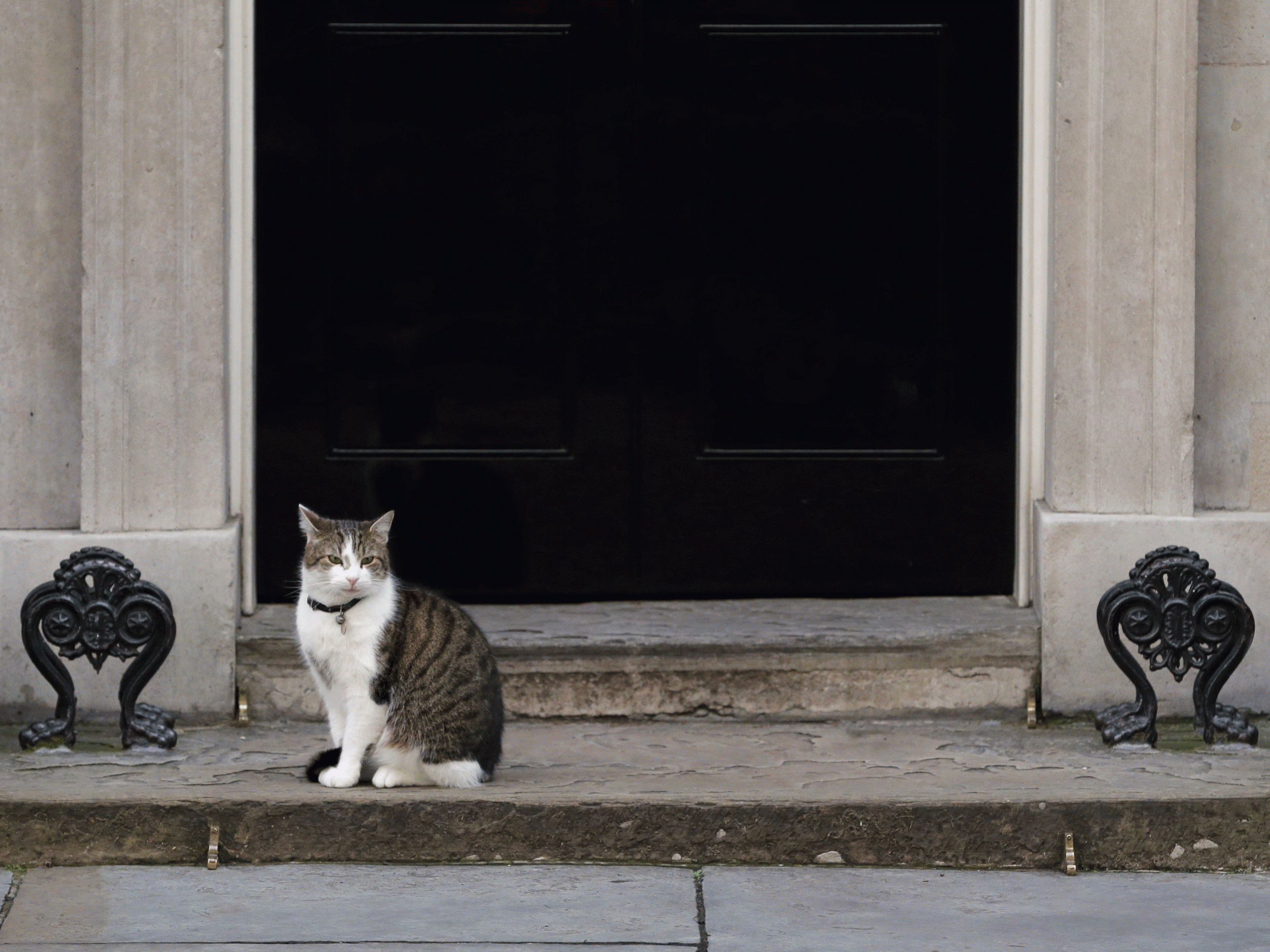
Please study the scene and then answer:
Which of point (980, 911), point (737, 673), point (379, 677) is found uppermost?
point (379, 677)

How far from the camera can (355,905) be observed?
4695mm

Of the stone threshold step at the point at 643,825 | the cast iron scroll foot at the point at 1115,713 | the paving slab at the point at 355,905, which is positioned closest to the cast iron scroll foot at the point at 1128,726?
the cast iron scroll foot at the point at 1115,713

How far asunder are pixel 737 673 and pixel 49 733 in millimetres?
2209

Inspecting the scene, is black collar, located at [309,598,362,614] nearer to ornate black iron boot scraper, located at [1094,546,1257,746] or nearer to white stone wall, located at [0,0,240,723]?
white stone wall, located at [0,0,240,723]

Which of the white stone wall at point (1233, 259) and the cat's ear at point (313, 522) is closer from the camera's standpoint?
the cat's ear at point (313, 522)

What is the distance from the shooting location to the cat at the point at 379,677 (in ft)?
16.9

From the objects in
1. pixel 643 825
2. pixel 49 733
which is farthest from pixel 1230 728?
pixel 49 733

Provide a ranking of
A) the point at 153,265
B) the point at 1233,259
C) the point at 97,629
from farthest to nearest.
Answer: the point at 1233,259
the point at 153,265
the point at 97,629

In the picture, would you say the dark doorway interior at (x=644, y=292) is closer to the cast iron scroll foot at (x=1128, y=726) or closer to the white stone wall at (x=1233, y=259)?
the white stone wall at (x=1233, y=259)

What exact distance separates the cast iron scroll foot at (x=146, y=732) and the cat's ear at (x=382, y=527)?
41.3 inches

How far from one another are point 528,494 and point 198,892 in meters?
2.28

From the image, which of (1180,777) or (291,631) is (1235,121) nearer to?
(1180,777)

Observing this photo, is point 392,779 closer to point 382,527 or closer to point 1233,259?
point 382,527

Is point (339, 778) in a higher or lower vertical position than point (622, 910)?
higher
